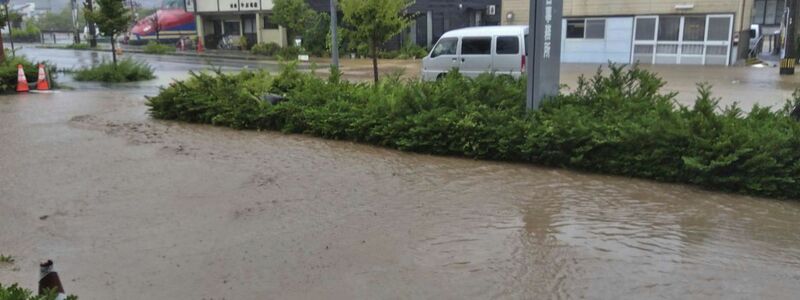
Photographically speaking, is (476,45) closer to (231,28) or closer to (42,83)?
(42,83)

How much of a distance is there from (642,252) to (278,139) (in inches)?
247

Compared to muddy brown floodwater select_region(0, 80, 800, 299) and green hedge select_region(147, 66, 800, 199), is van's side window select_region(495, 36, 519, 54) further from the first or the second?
muddy brown floodwater select_region(0, 80, 800, 299)

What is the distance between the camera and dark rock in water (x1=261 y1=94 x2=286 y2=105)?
11.1 metres

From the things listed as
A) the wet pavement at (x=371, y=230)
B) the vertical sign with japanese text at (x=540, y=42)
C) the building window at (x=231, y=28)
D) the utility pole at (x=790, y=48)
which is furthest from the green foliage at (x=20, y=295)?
the building window at (x=231, y=28)

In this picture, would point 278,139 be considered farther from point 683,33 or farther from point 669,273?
point 683,33

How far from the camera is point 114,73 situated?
2039 centimetres

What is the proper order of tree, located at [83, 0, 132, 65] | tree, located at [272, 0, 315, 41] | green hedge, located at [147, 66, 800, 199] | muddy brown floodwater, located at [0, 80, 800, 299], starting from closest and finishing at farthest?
muddy brown floodwater, located at [0, 80, 800, 299] → green hedge, located at [147, 66, 800, 199] → tree, located at [83, 0, 132, 65] → tree, located at [272, 0, 315, 41]

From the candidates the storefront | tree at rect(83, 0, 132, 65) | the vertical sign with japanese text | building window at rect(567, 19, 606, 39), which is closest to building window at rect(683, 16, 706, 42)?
the storefront

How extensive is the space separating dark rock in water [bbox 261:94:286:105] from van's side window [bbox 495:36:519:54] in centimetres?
697

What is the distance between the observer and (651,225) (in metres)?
5.72

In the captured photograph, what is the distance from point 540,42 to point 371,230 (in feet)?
14.1

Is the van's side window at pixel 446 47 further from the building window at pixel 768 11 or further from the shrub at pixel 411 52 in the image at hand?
the building window at pixel 768 11

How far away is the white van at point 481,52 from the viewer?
16031mm

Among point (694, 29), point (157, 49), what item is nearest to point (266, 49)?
Answer: point (157, 49)
